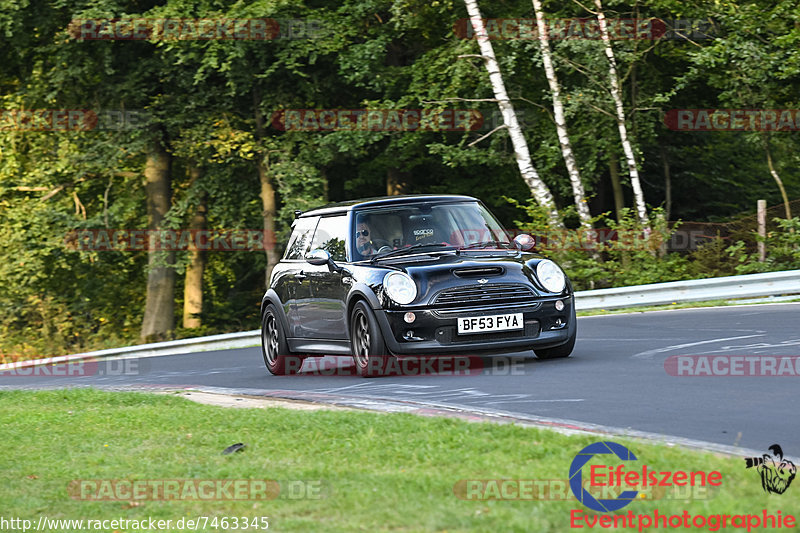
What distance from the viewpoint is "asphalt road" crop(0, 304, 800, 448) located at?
25.9 ft

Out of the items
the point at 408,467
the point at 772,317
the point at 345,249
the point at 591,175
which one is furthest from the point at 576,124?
the point at 408,467

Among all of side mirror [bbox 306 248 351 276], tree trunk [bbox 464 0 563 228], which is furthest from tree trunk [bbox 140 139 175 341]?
side mirror [bbox 306 248 351 276]

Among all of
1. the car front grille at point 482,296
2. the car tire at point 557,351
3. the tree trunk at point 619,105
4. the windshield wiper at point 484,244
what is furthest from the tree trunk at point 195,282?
the car front grille at point 482,296

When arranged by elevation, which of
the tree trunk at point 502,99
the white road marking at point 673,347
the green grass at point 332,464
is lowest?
the green grass at point 332,464

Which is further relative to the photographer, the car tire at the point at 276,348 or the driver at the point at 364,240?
the car tire at the point at 276,348

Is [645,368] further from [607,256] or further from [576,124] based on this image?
[576,124]

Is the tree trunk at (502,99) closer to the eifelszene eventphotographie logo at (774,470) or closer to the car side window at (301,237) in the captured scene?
the car side window at (301,237)

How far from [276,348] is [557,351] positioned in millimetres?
3447

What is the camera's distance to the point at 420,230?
12406 millimetres

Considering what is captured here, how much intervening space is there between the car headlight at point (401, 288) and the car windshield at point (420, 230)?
2.74ft

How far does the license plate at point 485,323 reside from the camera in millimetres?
11242

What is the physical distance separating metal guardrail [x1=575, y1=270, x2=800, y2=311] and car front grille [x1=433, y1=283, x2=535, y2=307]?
8433 millimetres

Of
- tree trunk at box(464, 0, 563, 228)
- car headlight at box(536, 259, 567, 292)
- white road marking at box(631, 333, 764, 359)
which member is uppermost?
tree trunk at box(464, 0, 563, 228)

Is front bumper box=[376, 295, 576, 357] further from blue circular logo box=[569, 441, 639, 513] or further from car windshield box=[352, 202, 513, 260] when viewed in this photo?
blue circular logo box=[569, 441, 639, 513]
